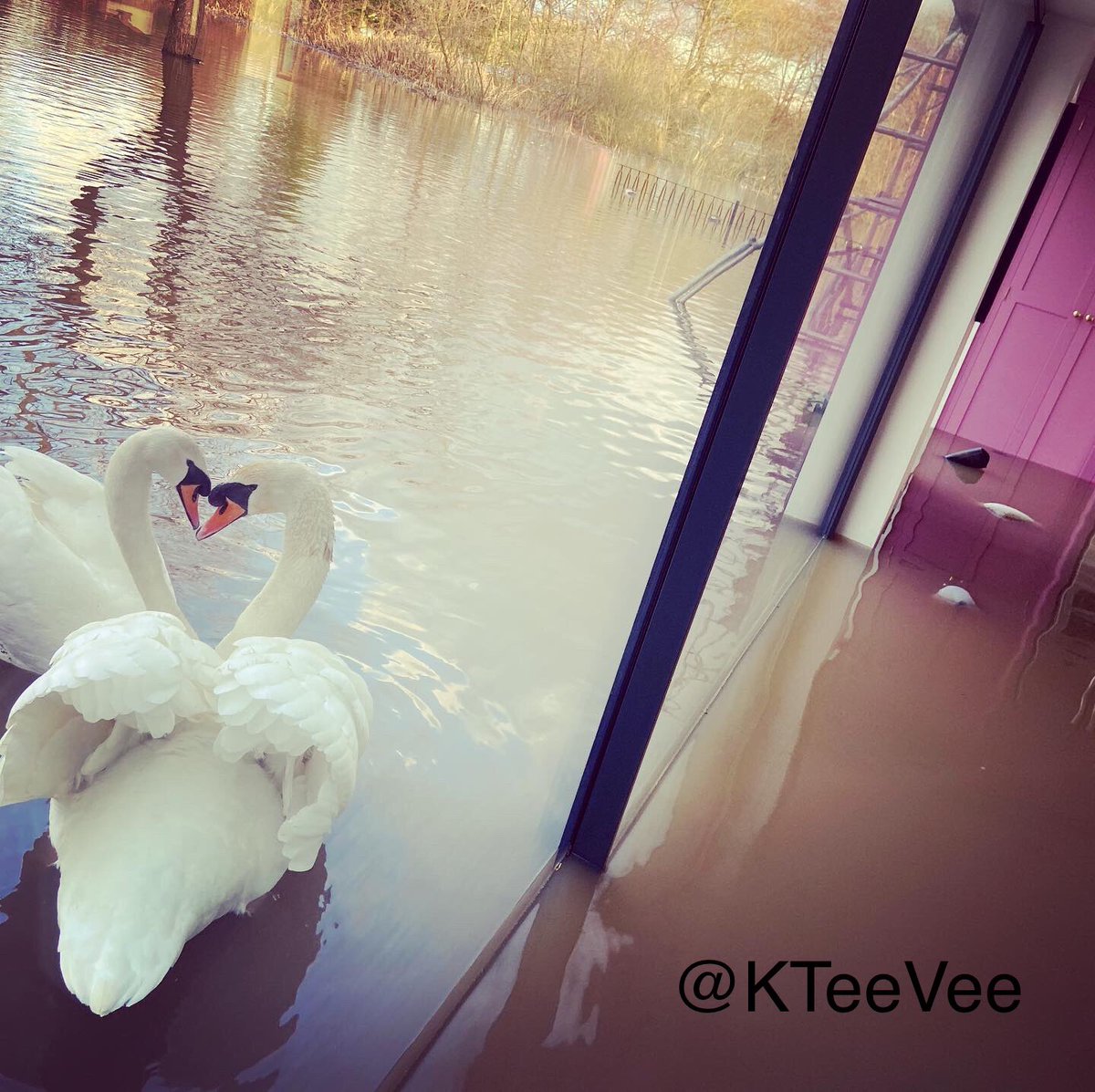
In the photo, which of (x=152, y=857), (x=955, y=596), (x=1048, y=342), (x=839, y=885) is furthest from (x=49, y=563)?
(x=1048, y=342)

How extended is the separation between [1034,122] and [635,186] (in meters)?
2.97

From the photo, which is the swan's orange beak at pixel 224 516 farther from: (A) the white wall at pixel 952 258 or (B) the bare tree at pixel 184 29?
(A) the white wall at pixel 952 258

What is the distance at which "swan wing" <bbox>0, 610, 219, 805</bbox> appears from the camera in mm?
1082

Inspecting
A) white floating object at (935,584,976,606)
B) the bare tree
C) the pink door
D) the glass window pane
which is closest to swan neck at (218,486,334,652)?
the bare tree

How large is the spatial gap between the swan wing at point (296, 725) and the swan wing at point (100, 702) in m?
0.05

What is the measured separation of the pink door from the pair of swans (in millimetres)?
→ 6573

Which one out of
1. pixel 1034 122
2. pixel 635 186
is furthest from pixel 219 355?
pixel 1034 122

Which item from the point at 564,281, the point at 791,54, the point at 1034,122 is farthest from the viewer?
the point at 1034,122

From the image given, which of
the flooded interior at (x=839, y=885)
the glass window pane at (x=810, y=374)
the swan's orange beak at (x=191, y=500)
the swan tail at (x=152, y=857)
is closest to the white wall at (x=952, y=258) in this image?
the glass window pane at (x=810, y=374)

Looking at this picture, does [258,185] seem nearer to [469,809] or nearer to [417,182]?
[417,182]

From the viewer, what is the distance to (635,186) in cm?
152

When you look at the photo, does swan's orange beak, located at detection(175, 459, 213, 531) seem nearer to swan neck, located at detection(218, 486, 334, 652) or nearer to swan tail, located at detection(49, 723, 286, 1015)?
swan neck, located at detection(218, 486, 334, 652)

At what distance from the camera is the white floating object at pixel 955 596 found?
3896mm

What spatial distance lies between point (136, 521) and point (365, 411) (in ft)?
1.50
